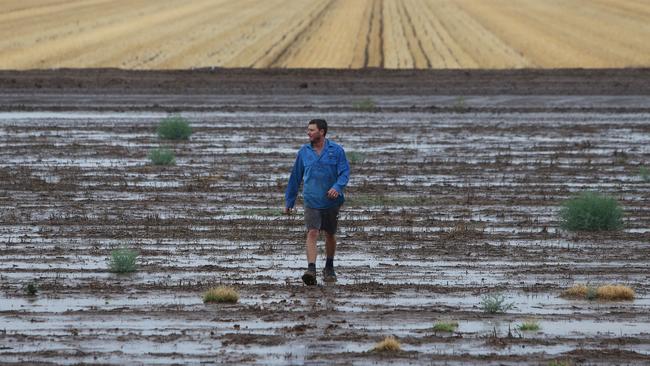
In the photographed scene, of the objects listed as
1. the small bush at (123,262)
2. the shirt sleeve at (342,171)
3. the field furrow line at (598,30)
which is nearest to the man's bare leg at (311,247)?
the shirt sleeve at (342,171)

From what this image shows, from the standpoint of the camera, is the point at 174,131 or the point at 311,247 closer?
the point at 311,247

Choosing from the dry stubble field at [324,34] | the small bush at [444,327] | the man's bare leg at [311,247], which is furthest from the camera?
the dry stubble field at [324,34]

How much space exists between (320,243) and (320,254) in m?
0.77

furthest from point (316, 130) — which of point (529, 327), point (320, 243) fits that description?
point (529, 327)

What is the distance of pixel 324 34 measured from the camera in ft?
207

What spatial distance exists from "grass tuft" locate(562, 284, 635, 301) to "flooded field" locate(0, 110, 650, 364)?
0.13 metres

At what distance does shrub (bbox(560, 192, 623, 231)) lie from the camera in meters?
16.1

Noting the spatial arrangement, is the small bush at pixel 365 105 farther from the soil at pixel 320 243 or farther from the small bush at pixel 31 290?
the small bush at pixel 31 290

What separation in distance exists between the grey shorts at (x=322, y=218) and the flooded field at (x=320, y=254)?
0.50m

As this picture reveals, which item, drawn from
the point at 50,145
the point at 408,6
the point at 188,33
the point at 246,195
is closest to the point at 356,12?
the point at 408,6

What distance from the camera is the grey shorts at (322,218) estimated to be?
13.5 meters

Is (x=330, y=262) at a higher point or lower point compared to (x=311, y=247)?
lower

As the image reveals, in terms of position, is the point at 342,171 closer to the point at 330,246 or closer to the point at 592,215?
the point at 330,246

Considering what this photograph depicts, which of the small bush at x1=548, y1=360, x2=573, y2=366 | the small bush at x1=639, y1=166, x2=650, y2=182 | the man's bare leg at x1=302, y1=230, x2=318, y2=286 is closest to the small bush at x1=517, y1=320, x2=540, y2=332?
the small bush at x1=548, y1=360, x2=573, y2=366
